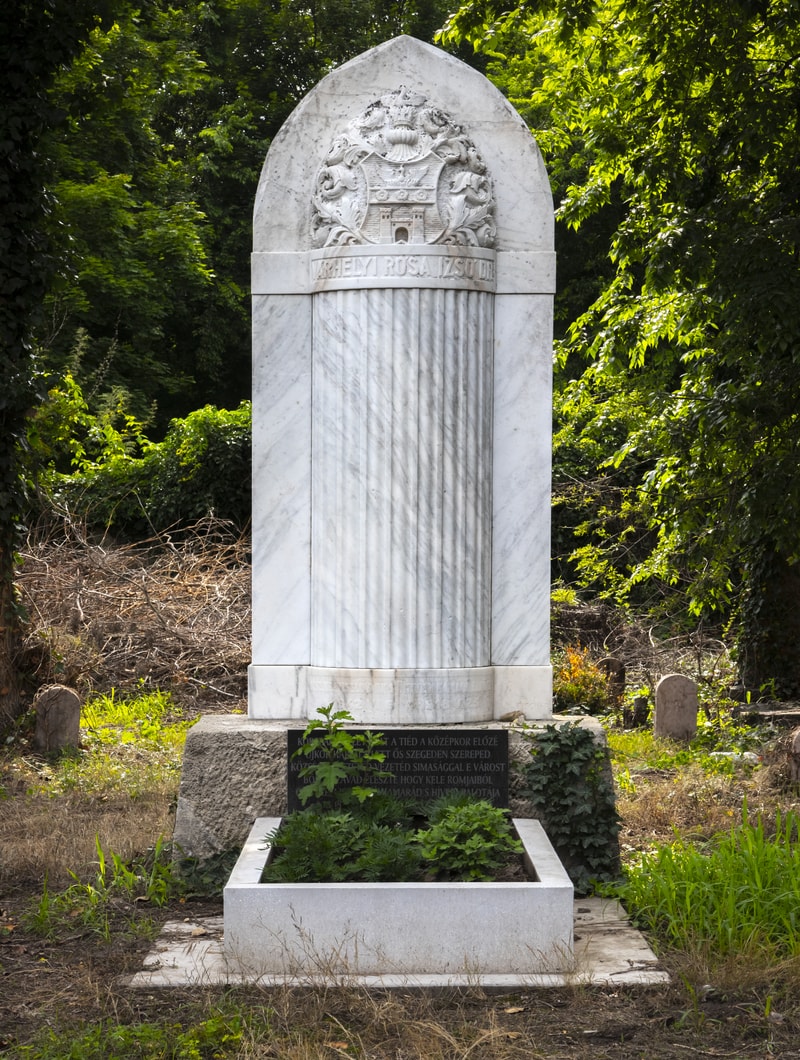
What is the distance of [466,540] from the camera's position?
5969 mm

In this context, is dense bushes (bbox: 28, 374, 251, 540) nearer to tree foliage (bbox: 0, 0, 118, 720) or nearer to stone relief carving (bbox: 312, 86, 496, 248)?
tree foliage (bbox: 0, 0, 118, 720)

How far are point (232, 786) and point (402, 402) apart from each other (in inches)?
77.6

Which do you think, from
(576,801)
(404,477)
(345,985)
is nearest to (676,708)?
(576,801)

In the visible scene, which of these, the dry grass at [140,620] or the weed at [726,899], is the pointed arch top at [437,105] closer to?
the weed at [726,899]

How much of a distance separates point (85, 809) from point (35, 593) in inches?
188

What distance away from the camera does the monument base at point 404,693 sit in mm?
5887

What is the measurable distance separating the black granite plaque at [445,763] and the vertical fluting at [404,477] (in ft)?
1.39

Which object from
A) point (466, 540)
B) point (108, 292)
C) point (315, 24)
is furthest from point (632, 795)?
point (315, 24)

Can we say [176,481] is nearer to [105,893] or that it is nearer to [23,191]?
Result: [23,191]

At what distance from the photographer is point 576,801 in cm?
552

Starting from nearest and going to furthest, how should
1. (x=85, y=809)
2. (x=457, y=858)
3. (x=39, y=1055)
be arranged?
1. (x=39, y=1055)
2. (x=457, y=858)
3. (x=85, y=809)

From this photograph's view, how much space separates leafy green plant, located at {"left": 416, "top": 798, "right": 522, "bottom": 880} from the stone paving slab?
429 mm

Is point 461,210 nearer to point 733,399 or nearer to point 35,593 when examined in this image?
point 733,399

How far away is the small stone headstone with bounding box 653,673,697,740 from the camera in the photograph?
396 inches
